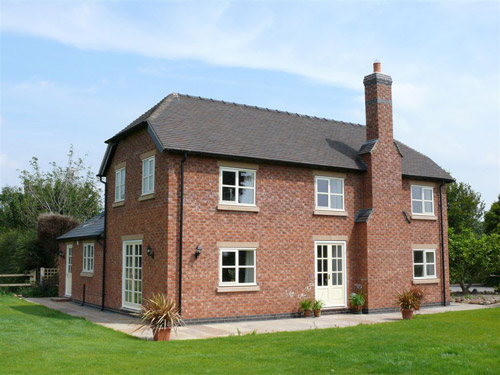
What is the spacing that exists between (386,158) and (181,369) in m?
13.8

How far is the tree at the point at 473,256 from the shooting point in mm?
24922

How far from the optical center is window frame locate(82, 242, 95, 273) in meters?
22.7

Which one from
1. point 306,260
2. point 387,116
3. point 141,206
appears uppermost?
point 387,116

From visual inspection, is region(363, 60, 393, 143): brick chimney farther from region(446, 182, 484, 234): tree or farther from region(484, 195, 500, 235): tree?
region(446, 182, 484, 234): tree

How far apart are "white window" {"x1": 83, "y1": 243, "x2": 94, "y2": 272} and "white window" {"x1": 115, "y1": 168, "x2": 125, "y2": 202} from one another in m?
3.38

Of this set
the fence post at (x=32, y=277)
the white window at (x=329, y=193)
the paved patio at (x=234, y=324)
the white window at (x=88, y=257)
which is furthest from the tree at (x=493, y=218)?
the fence post at (x=32, y=277)

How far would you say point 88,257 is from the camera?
76.2ft

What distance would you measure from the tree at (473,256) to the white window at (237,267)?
12432mm

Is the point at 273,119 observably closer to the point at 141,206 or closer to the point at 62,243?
the point at 141,206

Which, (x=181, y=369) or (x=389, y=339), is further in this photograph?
(x=389, y=339)

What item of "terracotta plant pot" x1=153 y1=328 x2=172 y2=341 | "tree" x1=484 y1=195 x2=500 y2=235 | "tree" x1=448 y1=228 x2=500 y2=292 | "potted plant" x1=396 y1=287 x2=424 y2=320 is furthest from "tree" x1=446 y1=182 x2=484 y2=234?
"terracotta plant pot" x1=153 y1=328 x2=172 y2=341

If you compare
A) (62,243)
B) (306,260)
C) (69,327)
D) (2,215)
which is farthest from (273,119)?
(2,215)

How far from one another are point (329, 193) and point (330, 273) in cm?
298

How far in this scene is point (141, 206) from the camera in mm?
18344
